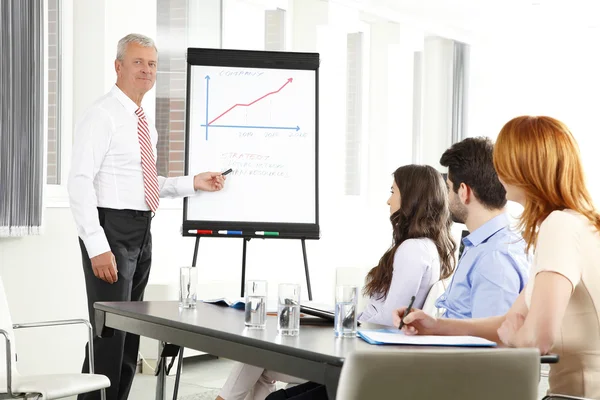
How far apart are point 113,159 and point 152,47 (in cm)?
57

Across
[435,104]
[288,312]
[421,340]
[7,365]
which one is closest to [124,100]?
[7,365]

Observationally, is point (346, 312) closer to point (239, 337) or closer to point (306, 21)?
point (239, 337)

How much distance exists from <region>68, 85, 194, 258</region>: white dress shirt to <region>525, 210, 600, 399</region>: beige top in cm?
200

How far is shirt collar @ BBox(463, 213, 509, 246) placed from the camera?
2516mm

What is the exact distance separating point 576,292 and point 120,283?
208 centimetres

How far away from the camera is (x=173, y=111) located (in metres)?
5.63

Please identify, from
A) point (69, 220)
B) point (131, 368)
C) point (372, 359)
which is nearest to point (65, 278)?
point (69, 220)

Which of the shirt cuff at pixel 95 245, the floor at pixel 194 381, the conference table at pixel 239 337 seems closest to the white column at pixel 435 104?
the floor at pixel 194 381

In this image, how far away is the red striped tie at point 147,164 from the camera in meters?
3.53

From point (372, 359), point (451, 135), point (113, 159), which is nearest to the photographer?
point (372, 359)

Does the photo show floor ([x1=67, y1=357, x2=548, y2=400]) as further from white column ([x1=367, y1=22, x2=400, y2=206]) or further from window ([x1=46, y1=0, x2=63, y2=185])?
white column ([x1=367, y1=22, x2=400, y2=206])

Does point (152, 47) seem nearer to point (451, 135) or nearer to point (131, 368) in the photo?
point (131, 368)

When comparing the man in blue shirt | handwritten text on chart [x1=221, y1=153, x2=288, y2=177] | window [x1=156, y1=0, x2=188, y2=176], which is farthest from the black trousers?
window [x1=156, y1=0, x2=188, y2=176]

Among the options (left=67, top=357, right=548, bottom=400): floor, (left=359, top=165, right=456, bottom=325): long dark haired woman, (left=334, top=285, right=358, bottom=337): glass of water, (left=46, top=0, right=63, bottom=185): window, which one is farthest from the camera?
(left=46, top=0, right=63, bottom=185): window
